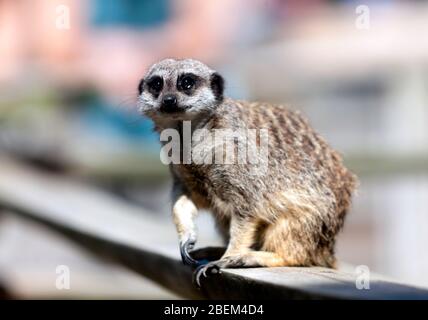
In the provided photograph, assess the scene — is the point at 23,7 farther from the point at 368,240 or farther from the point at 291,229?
the point at 291,229

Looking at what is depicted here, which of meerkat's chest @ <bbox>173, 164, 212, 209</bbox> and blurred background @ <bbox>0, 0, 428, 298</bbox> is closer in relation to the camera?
meerkat's chest @ <bbox>173, 164, 212, 209</bbox>

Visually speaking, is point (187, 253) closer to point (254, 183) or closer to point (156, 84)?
point (254, 183)

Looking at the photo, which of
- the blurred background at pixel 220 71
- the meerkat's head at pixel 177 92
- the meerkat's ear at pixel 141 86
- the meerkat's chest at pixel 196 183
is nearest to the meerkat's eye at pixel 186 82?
the meerkat's head at pixel 177 92

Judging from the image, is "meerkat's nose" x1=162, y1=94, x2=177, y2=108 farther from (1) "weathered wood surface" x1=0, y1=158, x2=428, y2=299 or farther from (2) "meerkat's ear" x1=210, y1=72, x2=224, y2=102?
(1) "weathered wood surface" x1=0, y1=158, x2=428, y2=299

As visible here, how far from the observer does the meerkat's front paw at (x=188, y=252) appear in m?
3.04

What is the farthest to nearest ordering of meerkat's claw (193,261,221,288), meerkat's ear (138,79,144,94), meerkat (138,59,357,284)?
meerkat's ear (138,79,144,94), meerkat (138,59,357,284), meerkat's claw (193,261,221,288)

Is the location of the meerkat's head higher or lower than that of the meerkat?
higher

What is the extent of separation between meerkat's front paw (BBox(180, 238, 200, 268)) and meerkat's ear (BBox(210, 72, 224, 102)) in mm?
572

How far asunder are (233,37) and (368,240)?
273 centimetres

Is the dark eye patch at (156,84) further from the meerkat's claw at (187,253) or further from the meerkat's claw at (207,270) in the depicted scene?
the meerkat's claw at (207,270)

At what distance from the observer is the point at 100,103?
894cm

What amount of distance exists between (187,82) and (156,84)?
124 millimetres

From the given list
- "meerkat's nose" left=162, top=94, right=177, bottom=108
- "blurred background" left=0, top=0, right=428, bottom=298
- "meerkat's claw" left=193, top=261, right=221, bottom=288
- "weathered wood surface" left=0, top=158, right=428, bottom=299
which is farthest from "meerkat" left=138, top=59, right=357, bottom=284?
"blurred background" left=0, top=0, right=428, bottom=298

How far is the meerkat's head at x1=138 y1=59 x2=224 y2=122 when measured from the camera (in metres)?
3.46
